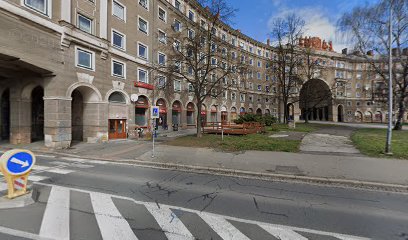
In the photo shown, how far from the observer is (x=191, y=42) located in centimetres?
1664

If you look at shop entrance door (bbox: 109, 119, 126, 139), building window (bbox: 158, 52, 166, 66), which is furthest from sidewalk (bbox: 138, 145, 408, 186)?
building window (bbox: 158, 52, 166, 66)

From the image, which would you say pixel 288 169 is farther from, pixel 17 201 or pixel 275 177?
pixel 17 201

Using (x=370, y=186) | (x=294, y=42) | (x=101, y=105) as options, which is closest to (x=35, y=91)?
(x=101, y=105)

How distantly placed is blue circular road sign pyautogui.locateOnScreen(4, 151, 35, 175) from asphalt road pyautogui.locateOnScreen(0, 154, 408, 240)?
874 millimetres

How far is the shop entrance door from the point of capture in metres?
19.1

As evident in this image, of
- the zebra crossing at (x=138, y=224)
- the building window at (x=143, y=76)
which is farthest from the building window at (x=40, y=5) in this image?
the zebra crossing at (x=138, y=224)

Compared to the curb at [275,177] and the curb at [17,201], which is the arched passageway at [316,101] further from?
the curb at [17,201]

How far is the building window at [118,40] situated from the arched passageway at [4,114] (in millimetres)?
10373

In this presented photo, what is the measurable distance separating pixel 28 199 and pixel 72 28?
46.5 feet

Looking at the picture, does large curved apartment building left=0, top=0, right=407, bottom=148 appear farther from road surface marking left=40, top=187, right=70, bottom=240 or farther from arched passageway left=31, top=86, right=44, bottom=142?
road surface marking left=40, top=187, right=70, bottom=240

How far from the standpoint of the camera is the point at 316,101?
1585 inches

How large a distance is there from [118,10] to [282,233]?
75.4ft

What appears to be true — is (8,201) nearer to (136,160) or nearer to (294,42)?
(136,160)

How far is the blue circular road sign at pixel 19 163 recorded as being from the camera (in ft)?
15.8
